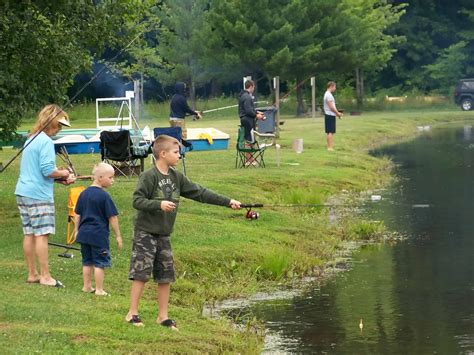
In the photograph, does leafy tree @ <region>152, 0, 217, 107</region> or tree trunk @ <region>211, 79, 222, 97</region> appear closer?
leafy tree @ <region>152, 0, 217, 107</region>

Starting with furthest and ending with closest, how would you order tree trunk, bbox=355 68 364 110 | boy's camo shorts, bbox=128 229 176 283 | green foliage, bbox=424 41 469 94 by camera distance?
green foliage, bbox=424 41 469 94 < tree trunk, bbox=355 68 364 110 < boy's camo shorts, bbox=128 229 176 283

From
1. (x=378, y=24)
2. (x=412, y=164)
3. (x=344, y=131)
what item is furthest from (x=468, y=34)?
(x=412, y=164)

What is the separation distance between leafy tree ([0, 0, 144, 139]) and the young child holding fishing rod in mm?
5262

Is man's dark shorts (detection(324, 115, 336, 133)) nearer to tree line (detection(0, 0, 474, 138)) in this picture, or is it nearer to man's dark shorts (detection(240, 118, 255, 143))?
man's dark shorts (detection(240, 118, 255, 143))

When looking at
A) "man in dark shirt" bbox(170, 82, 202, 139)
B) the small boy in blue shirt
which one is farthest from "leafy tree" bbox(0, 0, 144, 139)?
"man in dark shirt" bbox(170, 82, 202, 139)

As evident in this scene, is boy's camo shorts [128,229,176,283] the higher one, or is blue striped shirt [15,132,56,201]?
blue striped shirt [15,132,56,201]

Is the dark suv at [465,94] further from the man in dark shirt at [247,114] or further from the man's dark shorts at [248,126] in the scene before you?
the man's dark shorts at [248,126]

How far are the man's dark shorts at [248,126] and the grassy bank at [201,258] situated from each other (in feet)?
1.94

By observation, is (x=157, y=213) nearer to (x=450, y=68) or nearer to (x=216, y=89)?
(x=216, y=89)

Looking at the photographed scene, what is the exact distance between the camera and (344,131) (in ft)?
126

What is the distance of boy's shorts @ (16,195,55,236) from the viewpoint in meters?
10.7

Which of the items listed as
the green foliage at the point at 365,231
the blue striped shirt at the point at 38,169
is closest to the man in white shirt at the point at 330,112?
the green foliage at the point at 365,231

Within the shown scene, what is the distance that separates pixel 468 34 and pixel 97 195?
186 feet

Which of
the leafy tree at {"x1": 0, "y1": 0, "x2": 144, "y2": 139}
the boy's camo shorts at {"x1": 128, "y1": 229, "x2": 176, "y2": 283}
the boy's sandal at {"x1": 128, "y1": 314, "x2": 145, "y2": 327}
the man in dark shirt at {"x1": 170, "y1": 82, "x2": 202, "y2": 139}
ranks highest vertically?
the leafy tree at {"x1": 0, "y1": 0, "x2": 144, "y2": 139}
